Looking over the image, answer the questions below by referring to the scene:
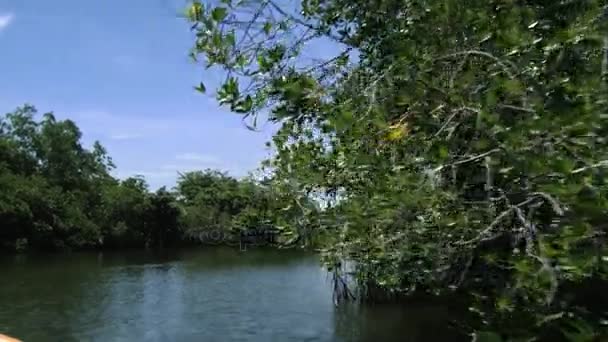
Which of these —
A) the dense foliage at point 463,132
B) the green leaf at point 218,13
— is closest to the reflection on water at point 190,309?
the dense foliage at point 463,132

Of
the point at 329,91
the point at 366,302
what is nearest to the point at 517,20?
the point at 329,91

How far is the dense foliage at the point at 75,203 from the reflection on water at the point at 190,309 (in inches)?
398

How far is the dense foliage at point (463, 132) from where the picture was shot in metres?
2.33

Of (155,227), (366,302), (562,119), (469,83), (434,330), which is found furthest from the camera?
(155,227)

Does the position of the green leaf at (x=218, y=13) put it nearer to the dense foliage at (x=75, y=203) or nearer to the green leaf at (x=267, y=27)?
the green leaf at (x=267, y=27)

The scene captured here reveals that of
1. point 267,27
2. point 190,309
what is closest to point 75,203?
A: point 190,309

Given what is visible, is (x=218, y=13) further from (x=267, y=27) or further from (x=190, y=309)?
(x=190, y=309)

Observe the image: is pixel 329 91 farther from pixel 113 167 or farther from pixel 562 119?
pixel 113 167

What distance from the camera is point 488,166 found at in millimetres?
2555

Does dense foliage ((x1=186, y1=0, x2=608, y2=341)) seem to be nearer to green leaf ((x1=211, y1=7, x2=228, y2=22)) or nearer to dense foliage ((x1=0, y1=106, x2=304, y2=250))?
green leaf ((x1=211, y1=7, x2=228, y2=22))

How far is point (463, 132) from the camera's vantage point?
297cm

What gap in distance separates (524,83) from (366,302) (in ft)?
→ 45.5

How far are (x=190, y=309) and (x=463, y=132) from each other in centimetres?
1629

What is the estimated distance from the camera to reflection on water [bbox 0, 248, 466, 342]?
46.5ft
